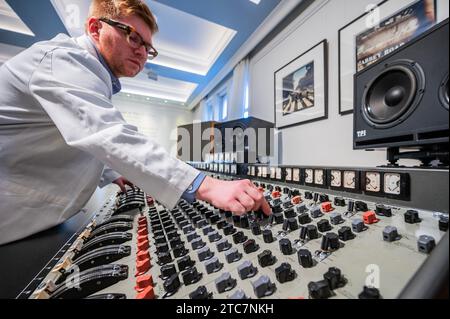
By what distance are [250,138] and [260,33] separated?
1376 mm

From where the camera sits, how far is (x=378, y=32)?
3.82 ft

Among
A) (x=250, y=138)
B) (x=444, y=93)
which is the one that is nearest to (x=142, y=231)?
(x=444, y=93)

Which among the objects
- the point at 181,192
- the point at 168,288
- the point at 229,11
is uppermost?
the point at 229,11

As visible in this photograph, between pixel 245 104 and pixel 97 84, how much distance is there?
249cm

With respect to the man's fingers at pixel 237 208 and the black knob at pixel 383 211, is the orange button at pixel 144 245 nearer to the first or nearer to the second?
the man's fingers at pixel 237 208

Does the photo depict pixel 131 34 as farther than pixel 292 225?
Yes

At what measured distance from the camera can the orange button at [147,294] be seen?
299mm

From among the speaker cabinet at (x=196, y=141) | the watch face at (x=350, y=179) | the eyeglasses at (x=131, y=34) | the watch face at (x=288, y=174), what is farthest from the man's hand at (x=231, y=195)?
the speaker cabinet at (x=196, y=141)

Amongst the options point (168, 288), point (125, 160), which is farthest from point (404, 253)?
point (125, 160)

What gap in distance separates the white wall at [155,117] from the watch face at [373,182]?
5043 millimetres

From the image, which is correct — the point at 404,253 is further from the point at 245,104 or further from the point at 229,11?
the point at 245,104

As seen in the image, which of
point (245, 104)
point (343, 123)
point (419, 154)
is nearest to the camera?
point (419, 154)

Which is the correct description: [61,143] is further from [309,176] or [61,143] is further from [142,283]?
[309,176]

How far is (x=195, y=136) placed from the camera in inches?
117
